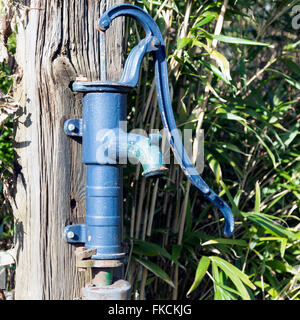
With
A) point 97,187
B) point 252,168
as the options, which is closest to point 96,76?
point 97,187

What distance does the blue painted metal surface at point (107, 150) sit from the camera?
1100mm

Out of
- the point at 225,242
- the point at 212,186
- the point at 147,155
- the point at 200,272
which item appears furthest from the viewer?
the point at 212,186

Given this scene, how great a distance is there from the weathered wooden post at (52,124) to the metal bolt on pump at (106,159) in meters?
0.03

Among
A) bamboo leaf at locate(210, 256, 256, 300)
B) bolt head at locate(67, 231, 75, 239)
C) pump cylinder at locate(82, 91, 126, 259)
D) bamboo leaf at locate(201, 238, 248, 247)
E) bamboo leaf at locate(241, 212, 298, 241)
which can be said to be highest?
pump cylinder at locate(82, 91, 126, 259)

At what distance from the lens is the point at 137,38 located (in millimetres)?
1606

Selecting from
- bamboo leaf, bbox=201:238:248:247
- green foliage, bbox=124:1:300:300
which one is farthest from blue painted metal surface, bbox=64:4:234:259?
bamboo leaf, bbox=201:238:248:247

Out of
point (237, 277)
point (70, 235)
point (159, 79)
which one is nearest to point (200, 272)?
point (237, 277)

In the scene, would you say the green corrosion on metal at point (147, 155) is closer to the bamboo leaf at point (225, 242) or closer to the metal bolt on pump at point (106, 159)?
the metal bolt on pump at point (106, 159)

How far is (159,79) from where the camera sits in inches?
46.0

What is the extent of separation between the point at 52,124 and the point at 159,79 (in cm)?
29

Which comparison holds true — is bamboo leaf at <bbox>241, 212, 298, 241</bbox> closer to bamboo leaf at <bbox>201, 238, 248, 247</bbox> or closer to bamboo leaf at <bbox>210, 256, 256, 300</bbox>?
bamboo leaf at <bbox>201, 238, 248, 247</bbox>

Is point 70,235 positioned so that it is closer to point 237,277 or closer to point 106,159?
point 106,159

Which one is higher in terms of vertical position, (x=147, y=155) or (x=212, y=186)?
(x=147, y=155)

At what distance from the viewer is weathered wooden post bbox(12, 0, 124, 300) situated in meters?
1.13
